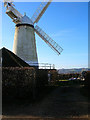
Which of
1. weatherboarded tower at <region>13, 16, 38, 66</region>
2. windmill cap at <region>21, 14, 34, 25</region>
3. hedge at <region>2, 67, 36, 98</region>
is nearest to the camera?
hedge at <region>2, 67, 36, 98</region>

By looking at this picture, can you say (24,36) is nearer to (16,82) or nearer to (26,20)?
(26,20)

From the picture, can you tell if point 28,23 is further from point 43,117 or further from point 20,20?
point 43,117

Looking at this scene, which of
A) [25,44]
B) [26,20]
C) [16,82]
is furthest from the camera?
[26,20]

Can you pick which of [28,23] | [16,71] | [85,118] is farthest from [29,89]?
[28,23]

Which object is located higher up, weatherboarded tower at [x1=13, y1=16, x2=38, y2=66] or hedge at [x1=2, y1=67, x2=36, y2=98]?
weatherboarded tower at [x1=13, y1=16, x2=38, y2=66]

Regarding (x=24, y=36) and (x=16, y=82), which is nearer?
(x=16, y=82)

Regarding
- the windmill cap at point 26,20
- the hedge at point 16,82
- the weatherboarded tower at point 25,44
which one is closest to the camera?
the hedge at point 16,82

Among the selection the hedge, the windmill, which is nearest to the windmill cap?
the windmill

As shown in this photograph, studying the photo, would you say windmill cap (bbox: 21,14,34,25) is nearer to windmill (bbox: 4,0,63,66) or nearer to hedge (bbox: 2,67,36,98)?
windmill (bbox: 4,0,63,66)

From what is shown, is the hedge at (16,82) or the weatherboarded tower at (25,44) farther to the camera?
the weatherboarded tower at (25,44)

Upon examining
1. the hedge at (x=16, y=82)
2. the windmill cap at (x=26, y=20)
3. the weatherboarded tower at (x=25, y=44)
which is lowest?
the hedge at (x=16, y=82)

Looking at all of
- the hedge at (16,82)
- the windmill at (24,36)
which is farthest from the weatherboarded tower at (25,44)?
the hedge at (16,82)

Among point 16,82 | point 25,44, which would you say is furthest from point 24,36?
point 16,82

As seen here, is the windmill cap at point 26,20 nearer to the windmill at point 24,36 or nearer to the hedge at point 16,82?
the windmill at point 24,36
